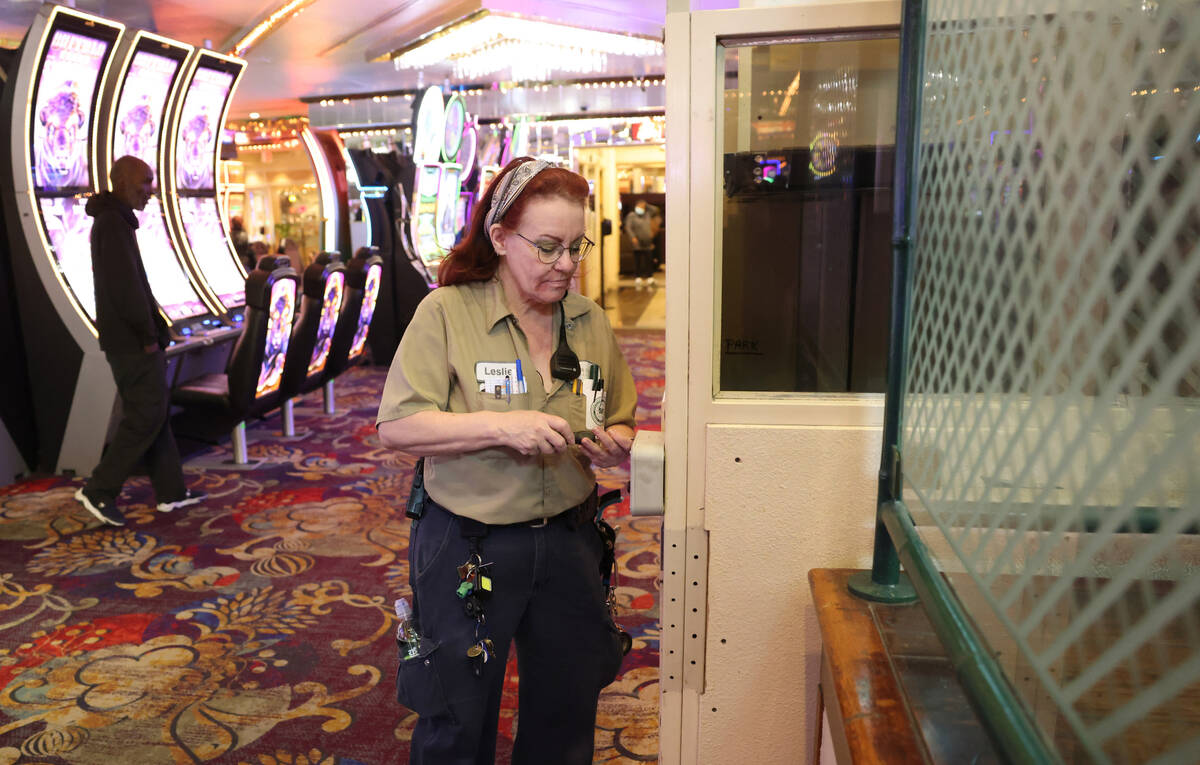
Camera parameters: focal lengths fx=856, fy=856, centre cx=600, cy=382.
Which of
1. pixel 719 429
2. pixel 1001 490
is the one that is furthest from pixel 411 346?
pixel 1001 490

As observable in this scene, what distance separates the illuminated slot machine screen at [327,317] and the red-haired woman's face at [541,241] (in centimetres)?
319

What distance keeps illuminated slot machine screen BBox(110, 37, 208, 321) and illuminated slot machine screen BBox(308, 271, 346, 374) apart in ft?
2.04

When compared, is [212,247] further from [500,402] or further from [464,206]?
[500,402]

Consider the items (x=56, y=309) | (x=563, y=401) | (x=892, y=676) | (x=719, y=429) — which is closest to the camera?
(x=892, y=676)

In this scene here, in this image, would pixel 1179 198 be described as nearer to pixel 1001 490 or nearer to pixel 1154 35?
pixel 1154 35

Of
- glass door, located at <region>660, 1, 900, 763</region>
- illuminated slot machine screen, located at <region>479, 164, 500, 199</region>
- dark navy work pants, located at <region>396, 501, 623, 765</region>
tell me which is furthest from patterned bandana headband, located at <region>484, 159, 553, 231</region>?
illuminated slot machine screen, located at <region>479, 164, 500, 199</region>

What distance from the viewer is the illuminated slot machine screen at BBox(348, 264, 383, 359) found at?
5.11m

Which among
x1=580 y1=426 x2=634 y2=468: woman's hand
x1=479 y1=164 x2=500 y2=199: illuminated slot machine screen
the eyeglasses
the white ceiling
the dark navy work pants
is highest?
the white ceiling

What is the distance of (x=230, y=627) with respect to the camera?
2561 millimetres

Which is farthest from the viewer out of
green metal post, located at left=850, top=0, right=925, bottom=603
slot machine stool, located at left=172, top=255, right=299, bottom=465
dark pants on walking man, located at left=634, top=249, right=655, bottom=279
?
dark pants on walking man, located at left=634, top=249, right=655, bottom=279

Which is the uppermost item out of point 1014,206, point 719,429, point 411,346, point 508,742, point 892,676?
point 1014,206

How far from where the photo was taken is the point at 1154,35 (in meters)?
0.38

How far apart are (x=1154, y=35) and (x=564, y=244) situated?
984mm

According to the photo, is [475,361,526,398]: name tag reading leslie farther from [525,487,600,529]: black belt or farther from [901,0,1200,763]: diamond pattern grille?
[901,0,1200,763]: diamond pattern grille
